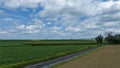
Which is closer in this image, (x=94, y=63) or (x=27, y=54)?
(x=94, y=63)

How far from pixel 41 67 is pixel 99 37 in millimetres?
161938

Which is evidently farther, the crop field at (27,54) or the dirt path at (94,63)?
the crop field at (27,54)

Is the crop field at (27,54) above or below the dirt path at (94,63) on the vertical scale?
above

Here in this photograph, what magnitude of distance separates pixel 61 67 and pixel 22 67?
412 centimetres

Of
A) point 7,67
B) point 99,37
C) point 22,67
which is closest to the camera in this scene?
point 7,67

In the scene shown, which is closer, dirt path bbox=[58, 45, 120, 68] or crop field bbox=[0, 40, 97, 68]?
dirt path bbox=[58, 45, 120, 68]

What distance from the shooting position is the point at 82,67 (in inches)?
1051

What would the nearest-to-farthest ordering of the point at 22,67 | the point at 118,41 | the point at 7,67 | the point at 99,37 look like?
the point at 7,67
the point at 22,67
the point at 118,41
the point at 99,37

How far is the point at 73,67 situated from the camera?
87.5 feet

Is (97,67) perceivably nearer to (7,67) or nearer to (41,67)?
(41,67)

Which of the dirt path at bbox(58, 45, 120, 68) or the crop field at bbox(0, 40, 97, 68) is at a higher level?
the crop field at bbox(0, 40, 97, 68)

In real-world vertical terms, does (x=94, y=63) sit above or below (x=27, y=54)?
below

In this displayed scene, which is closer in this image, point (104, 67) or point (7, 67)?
point (7, 67)

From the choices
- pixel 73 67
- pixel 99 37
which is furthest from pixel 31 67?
pixel 99 37
